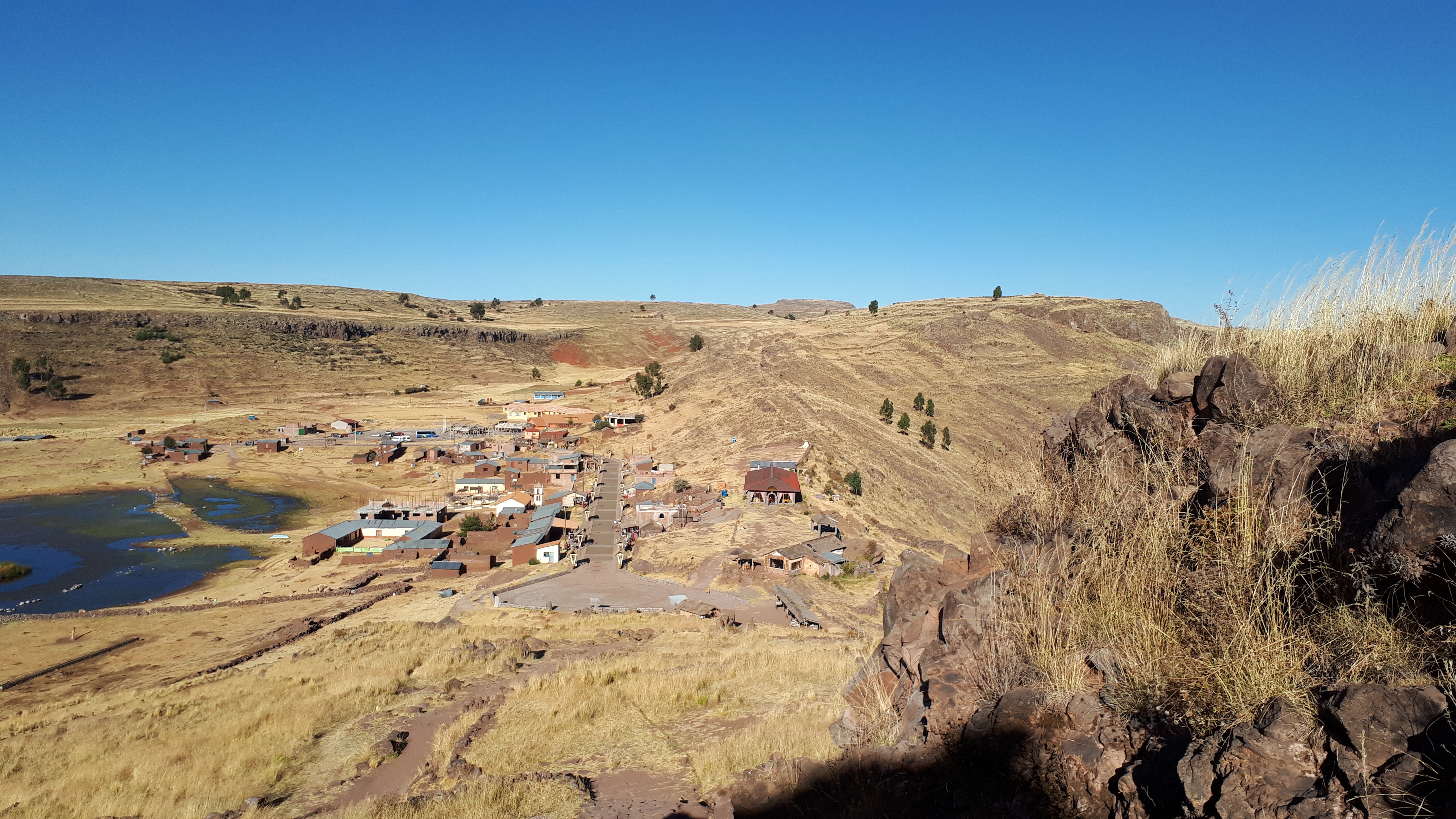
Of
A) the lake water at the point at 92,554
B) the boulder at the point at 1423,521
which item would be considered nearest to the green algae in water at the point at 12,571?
the lake water at the point at 92,554

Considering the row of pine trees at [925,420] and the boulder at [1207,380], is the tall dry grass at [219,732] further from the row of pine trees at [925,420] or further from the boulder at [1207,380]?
the row of pine trees at [925,420]

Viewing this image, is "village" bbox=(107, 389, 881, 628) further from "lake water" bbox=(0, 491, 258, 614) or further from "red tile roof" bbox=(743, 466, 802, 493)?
"lake water" bbox=(0, 491, 258, 614)

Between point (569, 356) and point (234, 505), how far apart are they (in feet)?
269

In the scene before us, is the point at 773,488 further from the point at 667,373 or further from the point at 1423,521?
the point at 667,373

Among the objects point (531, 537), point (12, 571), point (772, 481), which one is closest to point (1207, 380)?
point (772, 481)

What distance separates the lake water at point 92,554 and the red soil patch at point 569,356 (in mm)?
79185

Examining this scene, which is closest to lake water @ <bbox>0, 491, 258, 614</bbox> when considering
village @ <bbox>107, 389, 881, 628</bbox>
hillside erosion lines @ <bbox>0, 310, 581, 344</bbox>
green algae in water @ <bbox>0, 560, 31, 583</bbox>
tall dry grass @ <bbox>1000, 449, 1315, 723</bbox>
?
green algae in water @ <bbox>0, 560, 31, 583</bbox>

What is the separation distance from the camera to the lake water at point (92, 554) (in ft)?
128

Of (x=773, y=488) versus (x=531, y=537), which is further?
(x=773, y=488)

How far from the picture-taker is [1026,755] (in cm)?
555

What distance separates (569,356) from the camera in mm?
137625

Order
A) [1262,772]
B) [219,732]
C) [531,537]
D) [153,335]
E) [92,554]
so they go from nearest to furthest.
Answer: [1262,772]
[219,732]
[531,537]
[92,554]
[153,335]

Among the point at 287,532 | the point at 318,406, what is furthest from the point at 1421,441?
the point at 318,406

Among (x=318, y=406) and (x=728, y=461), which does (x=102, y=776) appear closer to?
(x=728, y=461)
